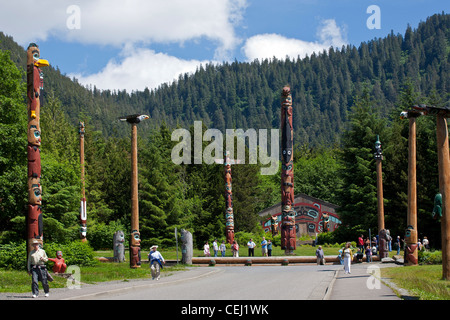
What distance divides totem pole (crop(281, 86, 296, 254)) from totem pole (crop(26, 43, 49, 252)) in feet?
70.7

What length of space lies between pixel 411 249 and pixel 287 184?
1341 centimetres

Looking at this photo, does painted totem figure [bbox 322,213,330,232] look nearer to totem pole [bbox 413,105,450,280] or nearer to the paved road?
the paved road

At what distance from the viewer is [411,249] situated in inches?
1204

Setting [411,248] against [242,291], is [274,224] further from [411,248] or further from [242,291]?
[242,291]

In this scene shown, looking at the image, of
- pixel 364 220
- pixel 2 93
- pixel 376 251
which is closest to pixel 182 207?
pixel 364 220

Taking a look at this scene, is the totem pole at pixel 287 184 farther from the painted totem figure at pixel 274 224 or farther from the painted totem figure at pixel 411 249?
the painted totem figure at pixel 274 224

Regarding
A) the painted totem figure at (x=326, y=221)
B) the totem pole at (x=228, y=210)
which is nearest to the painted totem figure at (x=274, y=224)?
the painted totem figure at (x=326, y=221)

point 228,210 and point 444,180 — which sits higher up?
point 444,180

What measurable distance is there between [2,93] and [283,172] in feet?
66.7

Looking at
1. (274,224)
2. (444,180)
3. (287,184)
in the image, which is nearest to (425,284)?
(444,180)

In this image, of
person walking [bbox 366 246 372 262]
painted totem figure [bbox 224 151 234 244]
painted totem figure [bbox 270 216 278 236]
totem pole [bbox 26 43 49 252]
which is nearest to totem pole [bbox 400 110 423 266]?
person walking [bbox 366 246 372 262]

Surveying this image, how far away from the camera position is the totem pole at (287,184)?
42062 mm

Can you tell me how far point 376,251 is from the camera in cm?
4403

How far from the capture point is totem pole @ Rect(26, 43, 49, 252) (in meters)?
23.4
